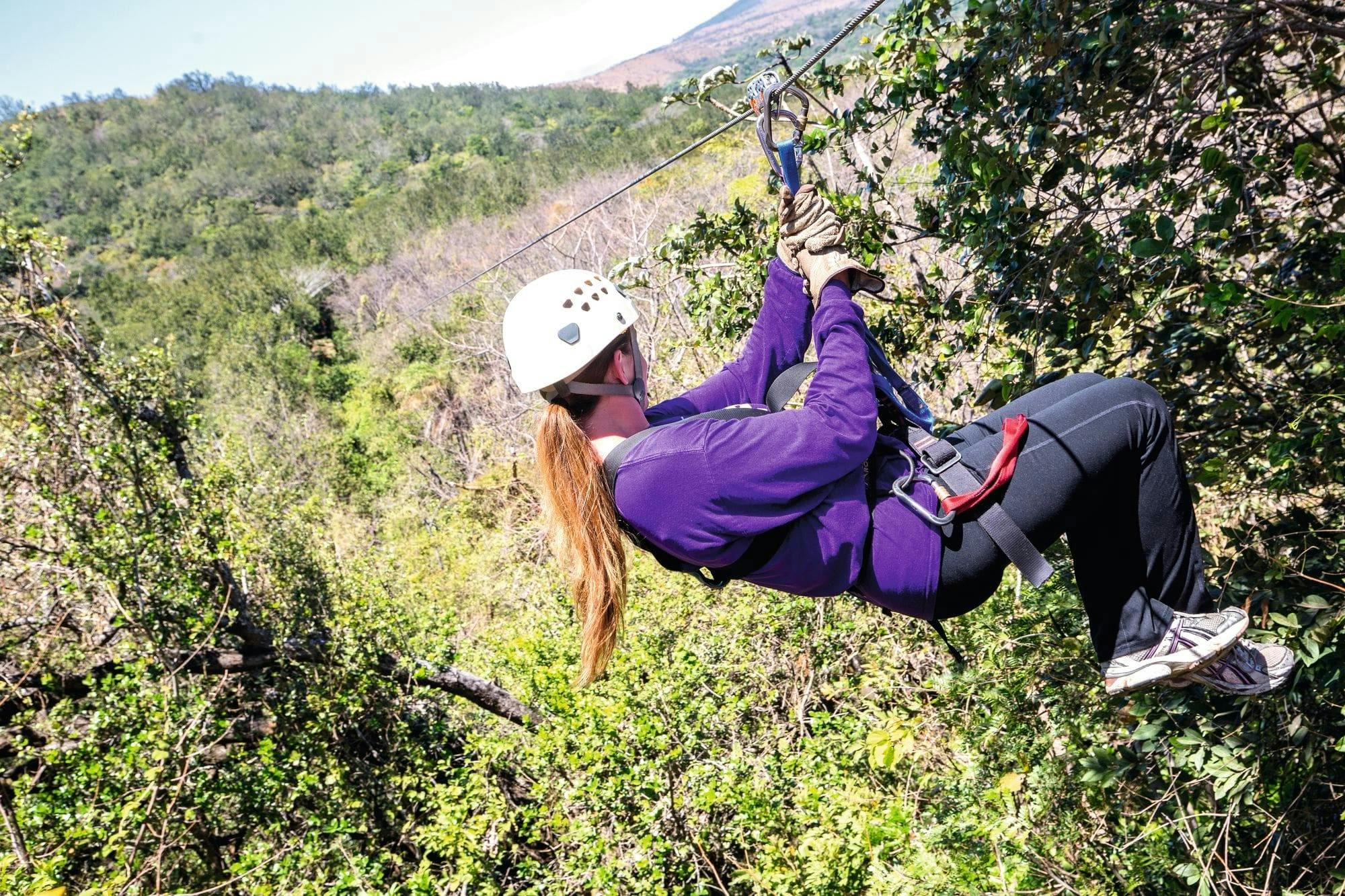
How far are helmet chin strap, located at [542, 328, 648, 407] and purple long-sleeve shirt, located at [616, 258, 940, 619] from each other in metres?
0.22

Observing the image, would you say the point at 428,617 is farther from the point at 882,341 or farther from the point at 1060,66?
the point at 1060,66

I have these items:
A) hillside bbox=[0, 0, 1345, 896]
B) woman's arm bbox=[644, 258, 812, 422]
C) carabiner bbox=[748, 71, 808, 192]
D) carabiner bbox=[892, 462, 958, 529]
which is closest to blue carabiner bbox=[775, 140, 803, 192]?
carabiner bbox=[748, 71, 808, 192]

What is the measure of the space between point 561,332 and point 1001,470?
1.17 m

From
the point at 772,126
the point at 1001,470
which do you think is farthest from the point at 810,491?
the point at 772,126

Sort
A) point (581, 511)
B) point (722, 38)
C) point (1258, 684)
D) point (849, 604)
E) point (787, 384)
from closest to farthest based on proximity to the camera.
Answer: point (1258, 684)
point (581, 511)
point (787, 384)
point (849, 604)
point (722, 38)

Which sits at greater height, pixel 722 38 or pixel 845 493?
pixel 722 38

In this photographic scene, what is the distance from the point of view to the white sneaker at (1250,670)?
2055 millimetres

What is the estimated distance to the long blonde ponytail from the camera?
2.23 meters

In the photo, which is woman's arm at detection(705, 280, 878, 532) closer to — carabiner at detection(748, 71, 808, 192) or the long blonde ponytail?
the long blonde ponytail

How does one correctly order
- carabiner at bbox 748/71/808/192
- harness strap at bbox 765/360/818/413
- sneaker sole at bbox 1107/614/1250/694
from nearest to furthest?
sneaker sole at bbox 1107/614/1250/694, carabiner at bbox 748/71/808/192, harness strap at bbox 765/360/818/413

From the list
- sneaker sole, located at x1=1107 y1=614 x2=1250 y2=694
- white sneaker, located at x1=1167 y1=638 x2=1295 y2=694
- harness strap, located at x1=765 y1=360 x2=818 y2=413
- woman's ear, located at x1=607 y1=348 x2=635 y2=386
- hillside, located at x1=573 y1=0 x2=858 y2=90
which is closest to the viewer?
sneaker sole, located at x1=1107 y1=614 x2=1250 y2=694

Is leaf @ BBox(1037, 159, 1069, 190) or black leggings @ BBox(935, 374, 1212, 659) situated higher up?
A: leaf @ BBox(1037, 159, 1069, 190)

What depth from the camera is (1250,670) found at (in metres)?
2.06

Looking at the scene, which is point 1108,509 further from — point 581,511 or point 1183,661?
point 581,511
